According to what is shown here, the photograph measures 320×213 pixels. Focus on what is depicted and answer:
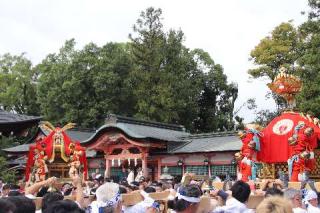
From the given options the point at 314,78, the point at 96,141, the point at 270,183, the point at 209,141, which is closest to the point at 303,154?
the point at 270,183

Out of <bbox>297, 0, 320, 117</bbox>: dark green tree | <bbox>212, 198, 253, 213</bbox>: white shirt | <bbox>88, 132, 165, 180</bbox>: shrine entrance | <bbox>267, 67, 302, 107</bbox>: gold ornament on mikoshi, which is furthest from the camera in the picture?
<bbox>88, 132, 165, 180</bbox>: shrine entrance

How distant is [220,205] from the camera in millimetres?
5773

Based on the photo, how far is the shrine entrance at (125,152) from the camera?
24.4 meters

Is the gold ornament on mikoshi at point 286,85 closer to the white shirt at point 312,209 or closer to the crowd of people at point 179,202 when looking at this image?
the crowd of people at point 179,202

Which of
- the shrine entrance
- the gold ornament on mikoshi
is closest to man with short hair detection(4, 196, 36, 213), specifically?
the gold ornament on mikoshi

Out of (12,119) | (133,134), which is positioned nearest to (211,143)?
(133,134)

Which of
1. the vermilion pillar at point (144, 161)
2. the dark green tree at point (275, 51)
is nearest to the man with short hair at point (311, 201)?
the vermilion pillar at point (144, 161)

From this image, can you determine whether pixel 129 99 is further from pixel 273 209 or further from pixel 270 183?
pixel 273 209

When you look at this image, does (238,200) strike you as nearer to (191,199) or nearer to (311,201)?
(191,199)

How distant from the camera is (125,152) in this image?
25219mm

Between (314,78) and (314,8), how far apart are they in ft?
12.4

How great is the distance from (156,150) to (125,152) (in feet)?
5.17

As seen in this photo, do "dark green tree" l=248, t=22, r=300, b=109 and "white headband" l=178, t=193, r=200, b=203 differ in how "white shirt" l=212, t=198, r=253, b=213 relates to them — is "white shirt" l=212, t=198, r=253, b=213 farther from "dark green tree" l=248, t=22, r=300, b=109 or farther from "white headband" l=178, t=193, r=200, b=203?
"dark green tree" l=248, t=22, r=300, b=109

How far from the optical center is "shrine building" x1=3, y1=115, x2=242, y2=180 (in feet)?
75.7
